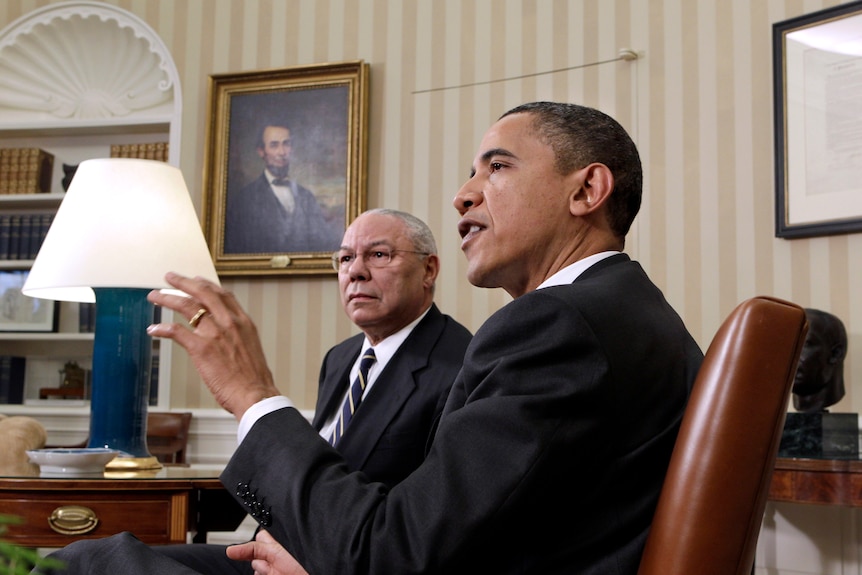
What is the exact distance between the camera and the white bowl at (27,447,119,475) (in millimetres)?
2443

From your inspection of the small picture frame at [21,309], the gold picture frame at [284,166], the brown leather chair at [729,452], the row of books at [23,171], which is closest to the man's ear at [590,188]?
the brown leather chair at [729,452]

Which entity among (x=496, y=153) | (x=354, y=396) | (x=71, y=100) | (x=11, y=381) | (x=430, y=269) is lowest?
(x=11, y=381)

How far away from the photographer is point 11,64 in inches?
207

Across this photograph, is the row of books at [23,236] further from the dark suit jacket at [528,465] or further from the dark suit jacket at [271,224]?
the dark suit jacket at [528,465]

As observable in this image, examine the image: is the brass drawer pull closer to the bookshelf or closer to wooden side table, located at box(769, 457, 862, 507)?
wooden side table, located at box(769, 457, 862, 507)

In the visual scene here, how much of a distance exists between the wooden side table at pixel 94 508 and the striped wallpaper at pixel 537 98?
2.25 m

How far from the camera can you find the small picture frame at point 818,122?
359 cm

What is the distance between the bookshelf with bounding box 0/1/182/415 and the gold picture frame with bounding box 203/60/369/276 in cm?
53

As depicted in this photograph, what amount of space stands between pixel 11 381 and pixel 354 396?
11.1ft

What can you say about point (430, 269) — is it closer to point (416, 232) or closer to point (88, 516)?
point (416, 232)

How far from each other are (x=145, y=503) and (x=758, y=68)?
3.01m

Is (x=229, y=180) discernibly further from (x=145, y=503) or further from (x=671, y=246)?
(x=145, y=503)

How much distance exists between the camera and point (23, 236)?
5133 mm

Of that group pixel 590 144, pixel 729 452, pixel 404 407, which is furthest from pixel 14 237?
pixel 729 452
